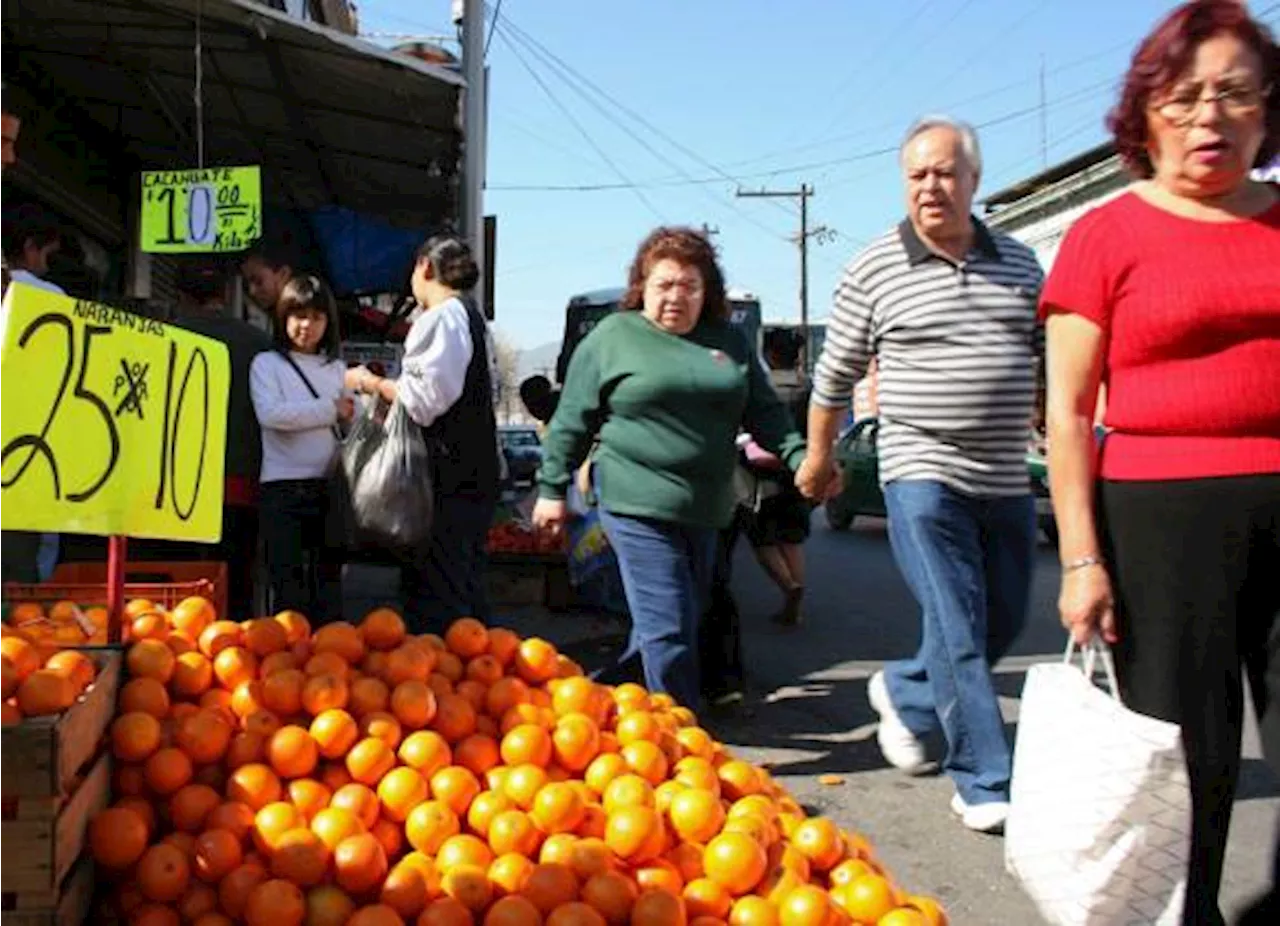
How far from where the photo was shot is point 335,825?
2.15 metres

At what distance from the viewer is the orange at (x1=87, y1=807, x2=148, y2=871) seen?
6.74 feet

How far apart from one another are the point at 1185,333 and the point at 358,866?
5.80ft

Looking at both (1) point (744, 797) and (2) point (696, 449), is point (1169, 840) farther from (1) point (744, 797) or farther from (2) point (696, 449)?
(2) point (696, 449)

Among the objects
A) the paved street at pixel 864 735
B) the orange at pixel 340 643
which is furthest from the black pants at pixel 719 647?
the orange at pixel 340 643

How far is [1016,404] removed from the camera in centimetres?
356

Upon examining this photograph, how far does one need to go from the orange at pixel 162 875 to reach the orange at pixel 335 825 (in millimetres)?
229

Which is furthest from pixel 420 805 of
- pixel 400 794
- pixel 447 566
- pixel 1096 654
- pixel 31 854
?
pixel 447 566

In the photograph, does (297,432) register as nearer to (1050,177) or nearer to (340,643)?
(340,643)

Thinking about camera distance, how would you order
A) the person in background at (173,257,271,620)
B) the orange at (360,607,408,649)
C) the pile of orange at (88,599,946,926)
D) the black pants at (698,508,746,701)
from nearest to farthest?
1. the pile of orange at (88,599,946,926)
2. the orange at (360,607,408,649)
3. the person in background at (173,257,271,620)
4. the black pants at (698,508,746,701)

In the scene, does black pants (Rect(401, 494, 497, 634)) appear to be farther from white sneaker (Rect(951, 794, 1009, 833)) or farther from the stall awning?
the stall awning

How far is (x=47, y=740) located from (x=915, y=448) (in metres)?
2.52

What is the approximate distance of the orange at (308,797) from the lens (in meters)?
2.23

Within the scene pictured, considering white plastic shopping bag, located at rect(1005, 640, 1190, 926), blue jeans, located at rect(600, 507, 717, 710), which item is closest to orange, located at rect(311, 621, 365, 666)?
blue jeans, located at rect(600, 507, 717, 710)

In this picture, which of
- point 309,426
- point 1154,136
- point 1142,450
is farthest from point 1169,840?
point 309,426
